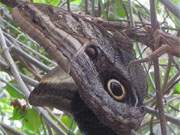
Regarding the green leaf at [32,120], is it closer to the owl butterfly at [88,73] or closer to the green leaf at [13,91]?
the green leaf at [13,91]

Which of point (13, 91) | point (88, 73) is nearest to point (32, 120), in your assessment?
point (13, 91)

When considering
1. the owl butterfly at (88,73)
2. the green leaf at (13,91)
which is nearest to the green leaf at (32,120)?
the green leaf at (13,91)

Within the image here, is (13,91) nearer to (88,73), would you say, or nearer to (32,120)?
(32,120)

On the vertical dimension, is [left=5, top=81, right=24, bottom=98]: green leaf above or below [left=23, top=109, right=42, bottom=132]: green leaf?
above

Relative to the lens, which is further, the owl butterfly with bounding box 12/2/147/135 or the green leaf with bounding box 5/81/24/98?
the green leaf with bounding box 5/81/24/98

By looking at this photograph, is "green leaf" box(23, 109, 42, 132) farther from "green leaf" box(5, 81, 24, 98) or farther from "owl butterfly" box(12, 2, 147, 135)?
"owl butterfly" box(12, 2, 147, 135)

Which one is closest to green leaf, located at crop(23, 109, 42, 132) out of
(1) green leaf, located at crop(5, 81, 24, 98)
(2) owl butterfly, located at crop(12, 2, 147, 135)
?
(1) green leaf, located at crop(5, 81, 24, 98)
